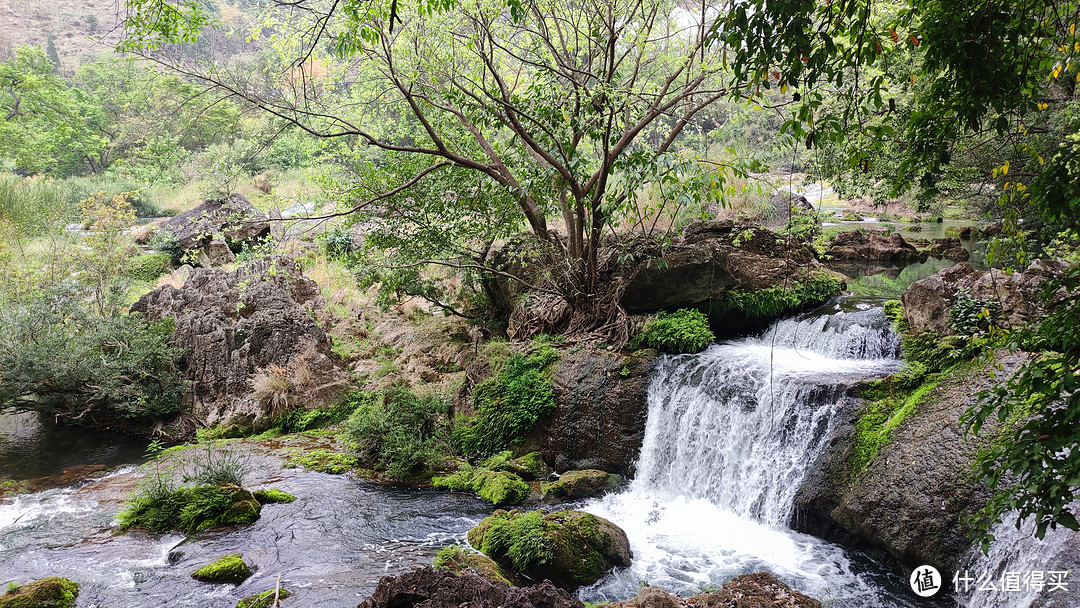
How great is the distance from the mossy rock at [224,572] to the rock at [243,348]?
17.3 feet

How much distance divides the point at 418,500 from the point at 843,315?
6.73 metres

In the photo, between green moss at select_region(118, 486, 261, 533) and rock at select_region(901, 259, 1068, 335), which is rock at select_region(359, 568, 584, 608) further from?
rock at select_region(901, 259, 1068, 335)

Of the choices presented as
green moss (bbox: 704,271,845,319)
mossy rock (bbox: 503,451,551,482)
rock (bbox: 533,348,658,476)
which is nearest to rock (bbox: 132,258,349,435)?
mossy rock (bbox: 503,451,551,482)

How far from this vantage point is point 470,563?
5.62 meters

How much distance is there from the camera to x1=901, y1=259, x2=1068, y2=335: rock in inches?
260

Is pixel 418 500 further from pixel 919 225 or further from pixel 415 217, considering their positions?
pixel 919 225

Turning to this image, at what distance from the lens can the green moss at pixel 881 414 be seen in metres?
6.45

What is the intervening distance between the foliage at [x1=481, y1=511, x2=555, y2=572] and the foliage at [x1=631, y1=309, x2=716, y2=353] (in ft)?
11.5

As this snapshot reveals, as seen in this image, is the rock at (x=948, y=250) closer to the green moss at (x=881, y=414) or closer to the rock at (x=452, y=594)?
the green moss at (x=881, y=414)

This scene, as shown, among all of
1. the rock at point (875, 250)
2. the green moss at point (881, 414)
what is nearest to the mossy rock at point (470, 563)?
the green moss at point (881, 414)

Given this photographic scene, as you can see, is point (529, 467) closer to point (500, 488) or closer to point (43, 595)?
point (500, 488)

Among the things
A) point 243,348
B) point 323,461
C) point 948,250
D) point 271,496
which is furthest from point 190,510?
point 948,250

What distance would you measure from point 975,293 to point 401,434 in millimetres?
7475

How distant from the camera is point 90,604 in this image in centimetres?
514
